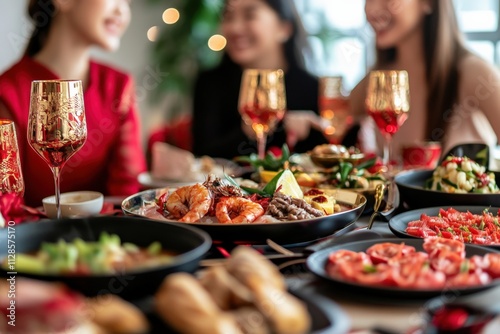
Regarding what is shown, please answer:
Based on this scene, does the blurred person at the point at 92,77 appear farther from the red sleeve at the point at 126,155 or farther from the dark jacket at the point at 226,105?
the dark jacket at the point at 226,105

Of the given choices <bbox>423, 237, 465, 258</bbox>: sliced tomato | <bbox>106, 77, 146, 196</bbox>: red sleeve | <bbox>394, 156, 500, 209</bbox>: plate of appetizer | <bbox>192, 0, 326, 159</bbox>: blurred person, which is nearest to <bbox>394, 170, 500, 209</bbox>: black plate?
<bbox>394, 156, 500, 209</bbox>: plate of appetizer

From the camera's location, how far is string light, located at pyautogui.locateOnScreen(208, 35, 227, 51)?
205 inches

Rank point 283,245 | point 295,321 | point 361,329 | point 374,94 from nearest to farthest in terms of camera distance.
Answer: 1. point 295,321
2. point 361,329
3. point 283,245
4. point 374,94

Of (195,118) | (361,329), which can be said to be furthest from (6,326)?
(195,118)

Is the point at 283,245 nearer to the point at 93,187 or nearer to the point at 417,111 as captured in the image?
the point at 93,187

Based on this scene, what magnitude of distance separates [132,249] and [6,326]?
26 cm

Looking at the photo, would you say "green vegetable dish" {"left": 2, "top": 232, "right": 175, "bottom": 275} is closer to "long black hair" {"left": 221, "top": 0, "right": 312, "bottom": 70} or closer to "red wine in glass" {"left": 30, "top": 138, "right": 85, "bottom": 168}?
"red wine in glass" {"left": 30, "top": 138, "right": 85, "bottom": 168}

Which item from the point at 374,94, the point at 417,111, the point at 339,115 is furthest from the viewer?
the point at 417,111

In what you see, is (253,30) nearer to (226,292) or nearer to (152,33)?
(152,33)

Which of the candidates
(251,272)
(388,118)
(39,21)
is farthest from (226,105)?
(251,272)

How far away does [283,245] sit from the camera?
46.5 inches

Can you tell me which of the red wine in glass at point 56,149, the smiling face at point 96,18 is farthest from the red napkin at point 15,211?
the smiling face at point 96,18

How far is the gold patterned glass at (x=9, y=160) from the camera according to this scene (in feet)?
4.12

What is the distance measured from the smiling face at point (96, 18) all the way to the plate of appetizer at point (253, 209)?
5.59 feet
